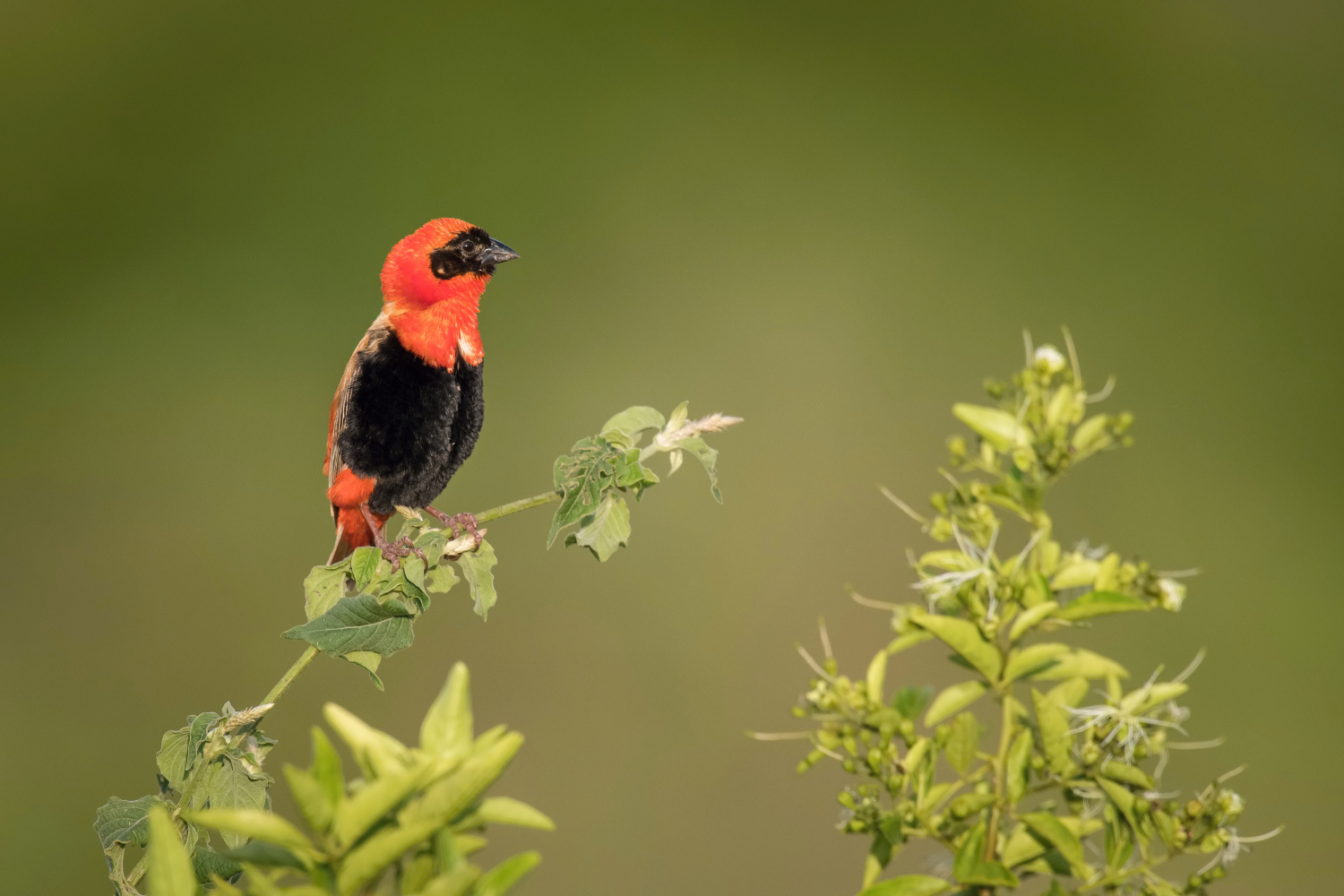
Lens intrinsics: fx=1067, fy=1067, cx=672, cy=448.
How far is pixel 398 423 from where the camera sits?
1.00m

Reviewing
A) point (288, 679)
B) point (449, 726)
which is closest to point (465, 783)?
point (449, 726)

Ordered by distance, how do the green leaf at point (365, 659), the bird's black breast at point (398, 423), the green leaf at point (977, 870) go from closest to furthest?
1. the green leaf at point (977, 870)
2. the green leaf at point (365, 659)
3. the bird's black breast at point (398, 423)

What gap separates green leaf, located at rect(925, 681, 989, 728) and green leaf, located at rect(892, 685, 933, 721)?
0.03 meters

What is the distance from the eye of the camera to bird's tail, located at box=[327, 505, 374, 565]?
1.04 meters

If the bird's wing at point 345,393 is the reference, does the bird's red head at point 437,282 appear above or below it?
above

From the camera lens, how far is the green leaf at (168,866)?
14.7 inches

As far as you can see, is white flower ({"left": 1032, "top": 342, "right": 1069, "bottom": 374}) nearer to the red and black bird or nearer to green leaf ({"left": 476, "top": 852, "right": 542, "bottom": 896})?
green leaf ({"left": 476, "top": 852, "right": 542, "bottom": 896})

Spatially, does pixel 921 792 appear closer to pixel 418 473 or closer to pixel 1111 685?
pixel 1111 685

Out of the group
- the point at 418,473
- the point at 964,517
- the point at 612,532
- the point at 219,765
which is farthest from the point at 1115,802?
the point at 418,473

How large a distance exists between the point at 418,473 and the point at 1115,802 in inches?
26.8

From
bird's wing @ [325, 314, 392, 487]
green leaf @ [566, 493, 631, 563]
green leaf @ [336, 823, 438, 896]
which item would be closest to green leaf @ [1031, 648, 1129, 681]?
green leaf @ [566, 493, 631, 563]

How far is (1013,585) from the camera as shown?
0.55m

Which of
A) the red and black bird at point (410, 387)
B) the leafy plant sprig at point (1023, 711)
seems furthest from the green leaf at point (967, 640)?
the red and black bird at point (410, 387)

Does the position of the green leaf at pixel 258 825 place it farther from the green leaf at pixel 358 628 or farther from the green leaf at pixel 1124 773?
the green leaf at pixel 1124 773
